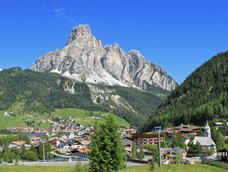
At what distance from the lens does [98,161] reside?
168ft

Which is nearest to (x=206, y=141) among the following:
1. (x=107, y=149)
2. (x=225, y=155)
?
(x=225, y=155)

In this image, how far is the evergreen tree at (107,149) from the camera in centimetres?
5112

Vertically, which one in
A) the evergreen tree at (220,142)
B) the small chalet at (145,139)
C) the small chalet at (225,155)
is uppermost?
the small chalet at (145,139)

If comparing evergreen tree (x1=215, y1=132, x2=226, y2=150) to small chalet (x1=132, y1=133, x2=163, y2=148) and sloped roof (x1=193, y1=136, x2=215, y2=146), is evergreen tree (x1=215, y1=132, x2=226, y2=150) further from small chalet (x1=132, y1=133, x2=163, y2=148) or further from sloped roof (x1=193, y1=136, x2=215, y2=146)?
small chalet (x1=132, y1=133, x2=163, y2=148)

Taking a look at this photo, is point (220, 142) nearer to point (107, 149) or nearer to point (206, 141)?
point (206, 141)

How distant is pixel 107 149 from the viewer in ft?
172

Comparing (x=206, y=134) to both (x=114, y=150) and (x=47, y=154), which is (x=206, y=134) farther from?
(x=114, y=150)

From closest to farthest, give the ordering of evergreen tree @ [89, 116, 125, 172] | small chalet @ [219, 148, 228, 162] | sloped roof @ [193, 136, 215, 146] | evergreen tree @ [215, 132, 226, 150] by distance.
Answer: evergreen tree @ [89, 116, 125, 172] < small chalet @ [219, 148, 228, 162] < evergreen tree @ [215, 132, 226, 150] < sloped roof @ [193, 136, 215, 146]

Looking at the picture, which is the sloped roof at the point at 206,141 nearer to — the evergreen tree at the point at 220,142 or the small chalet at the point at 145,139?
the evergreen tree at the point at 220,142

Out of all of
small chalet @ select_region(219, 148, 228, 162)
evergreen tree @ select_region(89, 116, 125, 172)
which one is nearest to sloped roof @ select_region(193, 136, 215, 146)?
small chalet @ select_region(219, 148, 228, 162)

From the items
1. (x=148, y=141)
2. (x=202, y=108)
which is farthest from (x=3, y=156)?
(x=202, y=108)

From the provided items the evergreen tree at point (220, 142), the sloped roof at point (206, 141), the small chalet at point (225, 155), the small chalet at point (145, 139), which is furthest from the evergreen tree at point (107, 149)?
the small chalet at point (145, 139)

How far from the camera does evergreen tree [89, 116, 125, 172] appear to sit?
51125mm

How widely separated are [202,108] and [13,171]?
5098 inches
